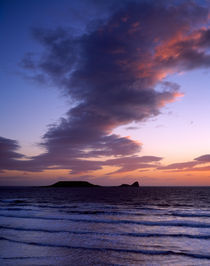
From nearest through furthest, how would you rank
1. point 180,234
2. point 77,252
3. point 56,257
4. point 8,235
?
point 56,257, point 77,252, point 8,235, point 180,234

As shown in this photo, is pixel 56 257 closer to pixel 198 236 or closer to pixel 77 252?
pixel 77 252

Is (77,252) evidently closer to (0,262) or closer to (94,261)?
(94,261)

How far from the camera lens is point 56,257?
12125 mm

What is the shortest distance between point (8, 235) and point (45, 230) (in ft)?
9.60

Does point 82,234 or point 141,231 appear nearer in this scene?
point 82,234

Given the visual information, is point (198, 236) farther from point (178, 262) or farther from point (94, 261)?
point (94, 261)

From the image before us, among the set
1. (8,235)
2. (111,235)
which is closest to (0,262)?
(8,235)

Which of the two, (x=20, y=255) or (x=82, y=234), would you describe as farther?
(x=82, y=234)

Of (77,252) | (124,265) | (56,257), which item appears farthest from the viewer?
(77,252)

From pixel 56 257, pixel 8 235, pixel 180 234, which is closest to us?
pixel 56 257

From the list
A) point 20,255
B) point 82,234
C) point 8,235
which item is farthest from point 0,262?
point 82,234

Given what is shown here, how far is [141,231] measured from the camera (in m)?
18.9

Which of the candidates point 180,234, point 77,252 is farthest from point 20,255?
point 180,234

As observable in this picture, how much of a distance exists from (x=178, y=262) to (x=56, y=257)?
20.7 ft
